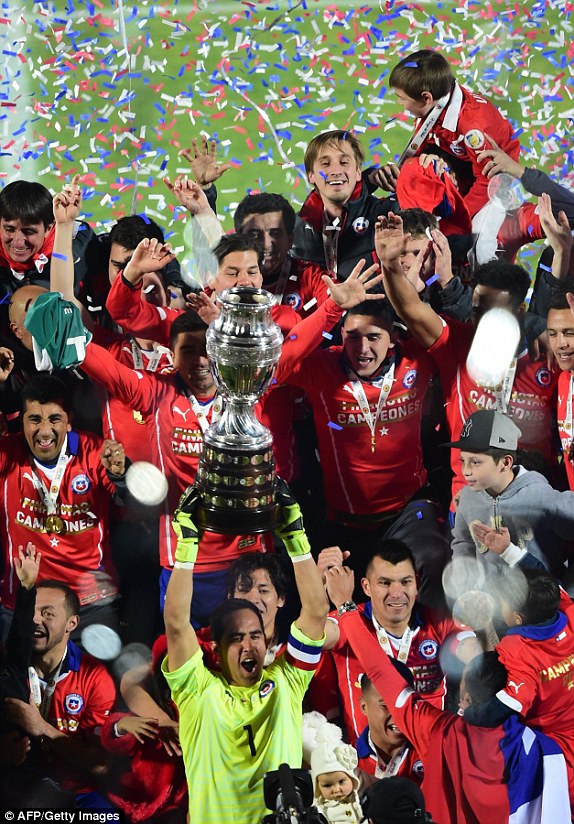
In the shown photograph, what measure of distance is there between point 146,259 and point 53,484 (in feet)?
2.73

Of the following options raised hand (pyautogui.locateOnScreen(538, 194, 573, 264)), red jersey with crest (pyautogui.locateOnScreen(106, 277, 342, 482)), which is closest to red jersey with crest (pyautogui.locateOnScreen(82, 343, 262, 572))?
red jersey with crest (pyautogui.locateOnScreen(106, 277, 342, 482))

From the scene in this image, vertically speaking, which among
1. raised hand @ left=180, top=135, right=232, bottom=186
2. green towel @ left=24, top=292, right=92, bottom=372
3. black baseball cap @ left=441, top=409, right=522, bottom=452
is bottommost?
black baseball cap @ left=441, top=409, right=522, bottom=452

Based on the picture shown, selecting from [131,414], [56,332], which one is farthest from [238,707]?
[56,332]

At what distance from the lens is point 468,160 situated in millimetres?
4438

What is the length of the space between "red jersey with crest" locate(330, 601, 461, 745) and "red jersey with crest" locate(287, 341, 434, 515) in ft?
1.36

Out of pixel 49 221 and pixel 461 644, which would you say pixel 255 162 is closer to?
pixel 49 221

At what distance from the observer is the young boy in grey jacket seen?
4.54 metres

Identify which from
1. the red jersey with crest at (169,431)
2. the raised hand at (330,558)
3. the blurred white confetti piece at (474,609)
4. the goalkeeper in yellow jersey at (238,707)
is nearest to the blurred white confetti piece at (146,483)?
the red jersey with crest at (169,431)

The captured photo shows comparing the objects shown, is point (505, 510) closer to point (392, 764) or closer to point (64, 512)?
point (392, 764)

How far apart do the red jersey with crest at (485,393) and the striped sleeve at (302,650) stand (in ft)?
2.32

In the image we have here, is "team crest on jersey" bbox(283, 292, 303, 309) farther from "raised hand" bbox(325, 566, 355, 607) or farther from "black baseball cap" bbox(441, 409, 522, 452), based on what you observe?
"raised hand" bbox(325, 566, 355, 607)

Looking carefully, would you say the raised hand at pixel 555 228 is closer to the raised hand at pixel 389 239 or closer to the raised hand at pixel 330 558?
the raised hand at pixel 389 239

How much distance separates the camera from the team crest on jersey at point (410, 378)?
14.7 feet

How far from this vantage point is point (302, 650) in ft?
14.5
